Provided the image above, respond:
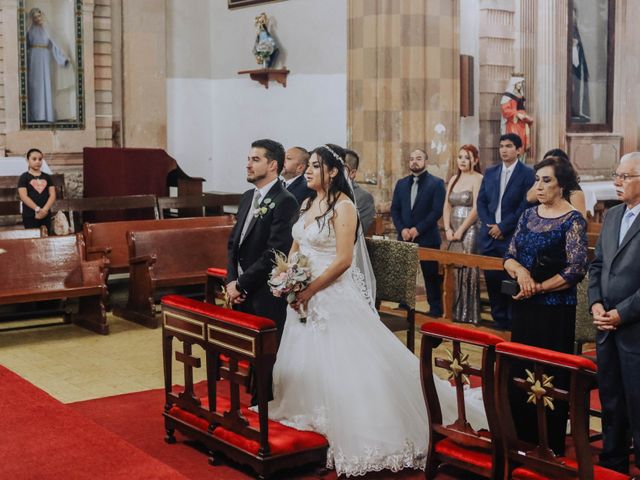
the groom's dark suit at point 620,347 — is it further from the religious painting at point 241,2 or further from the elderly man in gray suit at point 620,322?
the religious painting at point 241,2

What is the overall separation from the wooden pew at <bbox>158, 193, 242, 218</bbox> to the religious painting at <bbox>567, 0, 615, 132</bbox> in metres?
4.46

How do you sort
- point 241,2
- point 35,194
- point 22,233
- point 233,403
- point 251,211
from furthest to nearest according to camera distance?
1. point 241,2
2. point 35,194
3. point 22,233
4. point 251,211
5. point 233,403

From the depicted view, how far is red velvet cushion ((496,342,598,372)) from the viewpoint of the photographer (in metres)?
4.05

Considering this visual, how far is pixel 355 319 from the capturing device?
5289 mm

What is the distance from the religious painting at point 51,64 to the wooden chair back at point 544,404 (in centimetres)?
969

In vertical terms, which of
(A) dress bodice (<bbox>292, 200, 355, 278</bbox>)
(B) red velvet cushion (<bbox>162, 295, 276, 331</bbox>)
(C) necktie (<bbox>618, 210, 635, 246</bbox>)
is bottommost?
(B) red velvet cushion (<bbox>162, 295, 276, 331</bbox>)

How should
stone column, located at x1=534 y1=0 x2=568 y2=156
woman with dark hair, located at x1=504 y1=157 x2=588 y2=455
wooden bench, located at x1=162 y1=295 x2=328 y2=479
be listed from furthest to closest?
stone column, located at x1=534 y1=0 x2=568 y2=156
woman with dark hair, located at x1=504 y1=157 x2=588 y2=455
wooden bench, located at x1=162 y1=295 x2=328 y2=479

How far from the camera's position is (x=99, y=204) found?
1091 cm

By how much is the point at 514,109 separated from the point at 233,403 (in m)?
7.72

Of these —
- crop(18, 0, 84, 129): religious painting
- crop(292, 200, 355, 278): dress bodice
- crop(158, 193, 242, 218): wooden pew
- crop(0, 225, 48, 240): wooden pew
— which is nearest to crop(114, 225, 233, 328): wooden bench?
crop(0, 225, 48, 240): wooden pew

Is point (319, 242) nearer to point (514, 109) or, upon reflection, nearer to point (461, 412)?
point (461, 412)

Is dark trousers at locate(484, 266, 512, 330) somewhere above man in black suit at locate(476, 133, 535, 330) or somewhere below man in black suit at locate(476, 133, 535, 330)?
below

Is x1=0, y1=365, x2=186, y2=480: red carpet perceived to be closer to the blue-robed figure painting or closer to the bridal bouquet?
the bridal bouquet

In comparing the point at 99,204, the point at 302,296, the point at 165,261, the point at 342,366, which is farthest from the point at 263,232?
the point at 99,204
